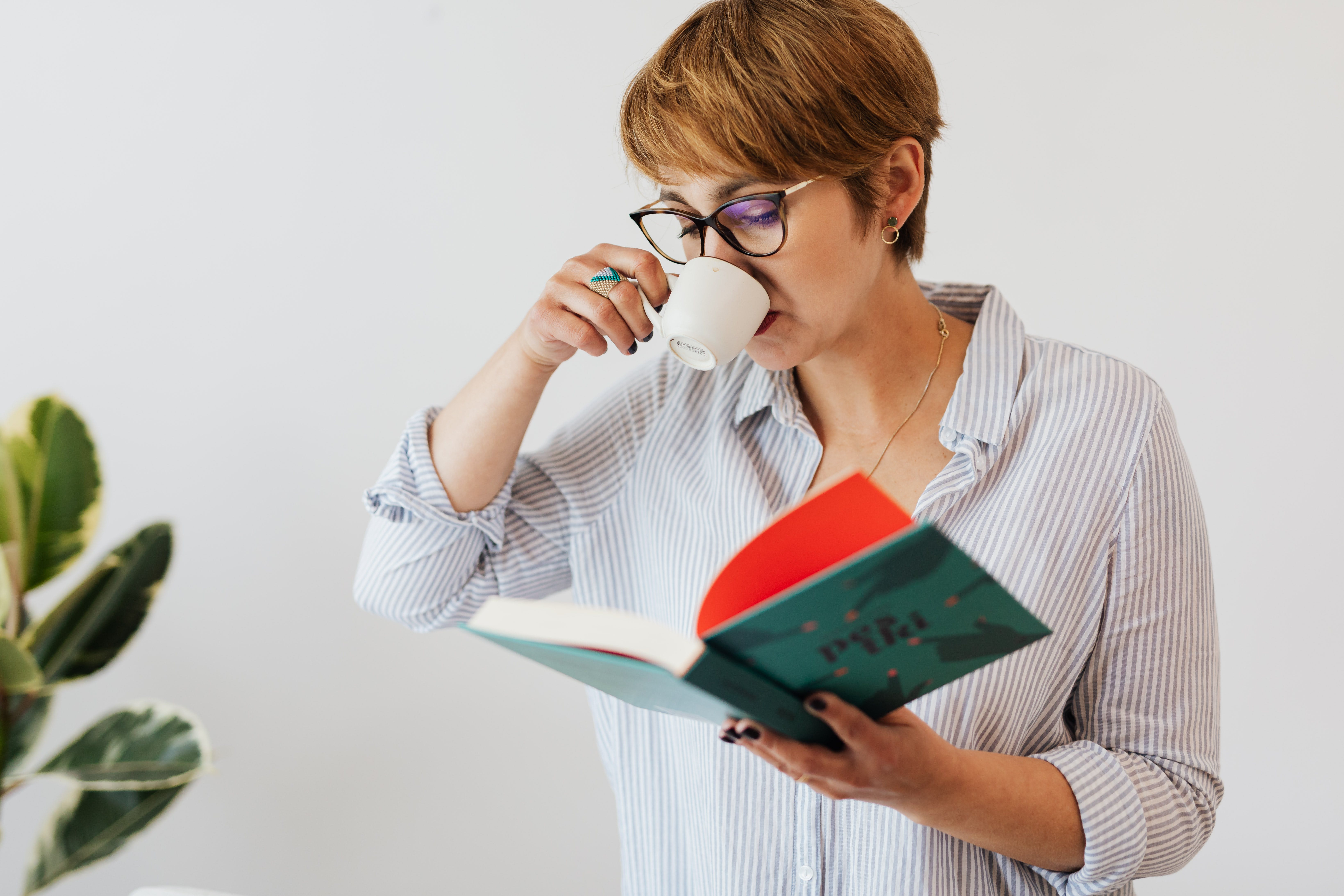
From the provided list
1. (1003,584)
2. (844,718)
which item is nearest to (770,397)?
(1003,584)

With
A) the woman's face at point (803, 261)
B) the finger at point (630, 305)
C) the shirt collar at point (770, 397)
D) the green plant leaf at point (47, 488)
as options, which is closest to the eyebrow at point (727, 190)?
the woman's face at point (803, 261)

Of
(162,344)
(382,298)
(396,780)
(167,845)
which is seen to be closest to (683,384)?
(382,298)

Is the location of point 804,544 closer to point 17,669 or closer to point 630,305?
point 630,305

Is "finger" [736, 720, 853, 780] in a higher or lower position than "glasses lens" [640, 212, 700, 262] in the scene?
lower

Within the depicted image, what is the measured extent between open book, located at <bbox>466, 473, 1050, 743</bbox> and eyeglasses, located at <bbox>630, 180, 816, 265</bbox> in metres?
0.42

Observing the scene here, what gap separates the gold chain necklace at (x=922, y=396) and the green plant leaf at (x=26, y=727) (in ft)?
3.52

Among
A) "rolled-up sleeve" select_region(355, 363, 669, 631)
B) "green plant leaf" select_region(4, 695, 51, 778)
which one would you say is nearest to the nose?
"rolled-up sleeve" select_region(355, 363, 669, 631)

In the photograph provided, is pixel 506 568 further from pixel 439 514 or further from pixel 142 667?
pixel 142 667

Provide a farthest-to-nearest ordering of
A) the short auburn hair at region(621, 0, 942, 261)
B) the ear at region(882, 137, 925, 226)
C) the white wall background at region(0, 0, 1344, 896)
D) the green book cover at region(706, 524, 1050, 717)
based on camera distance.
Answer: the white wall background at region(0, 0, 1344, 896)
the ear at region(882, 137, 925, 226)
the short auburn hair at region(621, 0, 942, 261)
the green book cover at region(706, 524, 1050, 717)

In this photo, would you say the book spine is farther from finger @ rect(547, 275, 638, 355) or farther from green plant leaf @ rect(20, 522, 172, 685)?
green plant leaf @ rect(20, 522, 172, 685)

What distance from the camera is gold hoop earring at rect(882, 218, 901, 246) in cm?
105

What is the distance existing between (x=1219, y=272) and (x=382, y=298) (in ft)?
5.22

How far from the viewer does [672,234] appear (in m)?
1.06

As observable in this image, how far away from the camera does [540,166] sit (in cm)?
173
